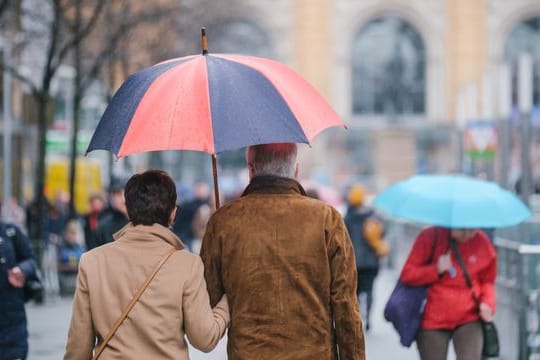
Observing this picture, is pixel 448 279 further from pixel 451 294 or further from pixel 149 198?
pixel 149 198

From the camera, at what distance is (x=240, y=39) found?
143 feet

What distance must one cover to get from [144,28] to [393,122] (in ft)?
85.5

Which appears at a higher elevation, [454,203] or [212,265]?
[454,203]

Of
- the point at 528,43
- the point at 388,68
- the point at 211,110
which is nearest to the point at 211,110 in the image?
the point at 211,110

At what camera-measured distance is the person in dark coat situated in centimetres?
674

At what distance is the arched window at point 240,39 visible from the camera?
3709 cm

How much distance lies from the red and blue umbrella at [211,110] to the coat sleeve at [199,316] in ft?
1.87

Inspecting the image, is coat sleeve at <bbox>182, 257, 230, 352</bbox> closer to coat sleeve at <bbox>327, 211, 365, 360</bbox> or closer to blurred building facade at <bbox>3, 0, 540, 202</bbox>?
coat sleeve at <bbox>327, 211, 365, 360</bbox>

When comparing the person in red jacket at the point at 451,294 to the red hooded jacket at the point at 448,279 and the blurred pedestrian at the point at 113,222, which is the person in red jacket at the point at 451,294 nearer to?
the red hooded jacket at the point at 448,279

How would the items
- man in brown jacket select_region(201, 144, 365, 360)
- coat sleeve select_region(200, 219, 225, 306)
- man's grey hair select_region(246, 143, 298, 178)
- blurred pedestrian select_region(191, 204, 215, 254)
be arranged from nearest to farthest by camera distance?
man in brown jacket select_region(201, 144, 365, 360), coat sleeve select_region(200, 219, 225, 306), man's grey hair select_region(246, 143, 298, 178), blurred pedestrian select_region(191, 204, 215, 254)

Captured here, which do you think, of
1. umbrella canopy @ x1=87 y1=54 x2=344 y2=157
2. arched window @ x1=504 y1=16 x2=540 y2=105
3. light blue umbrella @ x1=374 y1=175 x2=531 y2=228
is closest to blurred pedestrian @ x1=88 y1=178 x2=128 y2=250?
light blue umbrella @ x1=374 y1=175 x2=531 y2=228

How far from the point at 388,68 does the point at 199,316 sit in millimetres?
51520

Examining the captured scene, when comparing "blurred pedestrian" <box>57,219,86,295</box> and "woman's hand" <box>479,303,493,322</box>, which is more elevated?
"woman's hand" <box>479,303,493,322</box>

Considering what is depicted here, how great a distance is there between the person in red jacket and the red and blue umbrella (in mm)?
2166
